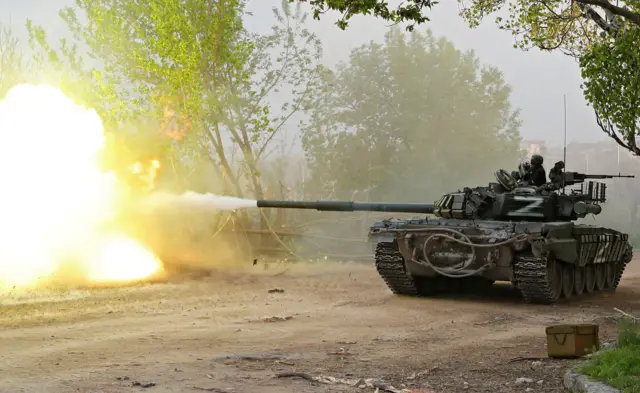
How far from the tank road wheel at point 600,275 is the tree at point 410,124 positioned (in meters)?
24.4

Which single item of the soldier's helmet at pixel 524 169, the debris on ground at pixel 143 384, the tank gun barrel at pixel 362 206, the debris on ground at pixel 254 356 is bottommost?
the debris on ground at pixel 143 384

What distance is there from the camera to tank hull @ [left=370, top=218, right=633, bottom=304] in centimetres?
1505

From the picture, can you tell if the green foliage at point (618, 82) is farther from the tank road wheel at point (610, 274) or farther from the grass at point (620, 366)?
the tank road wheel at point (610, 274)

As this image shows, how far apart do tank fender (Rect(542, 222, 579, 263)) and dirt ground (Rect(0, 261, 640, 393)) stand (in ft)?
3.07

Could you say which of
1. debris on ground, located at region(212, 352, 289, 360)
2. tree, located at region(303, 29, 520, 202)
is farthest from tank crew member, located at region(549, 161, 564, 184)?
tree, located at region(303, 29, 520, 202)

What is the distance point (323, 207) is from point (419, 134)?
2809 centimetres

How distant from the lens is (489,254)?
50.0ft

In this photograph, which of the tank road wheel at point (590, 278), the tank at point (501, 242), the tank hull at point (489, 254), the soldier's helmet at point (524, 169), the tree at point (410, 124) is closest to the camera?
the tank hull at point (489, 254)

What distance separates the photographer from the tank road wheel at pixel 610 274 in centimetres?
1934

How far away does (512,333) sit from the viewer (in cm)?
1219

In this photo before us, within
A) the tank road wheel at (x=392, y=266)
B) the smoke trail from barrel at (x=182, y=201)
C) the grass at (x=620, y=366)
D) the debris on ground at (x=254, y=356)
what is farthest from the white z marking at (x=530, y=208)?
the debris on ground at (x=254, y=356)

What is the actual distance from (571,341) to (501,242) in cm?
530

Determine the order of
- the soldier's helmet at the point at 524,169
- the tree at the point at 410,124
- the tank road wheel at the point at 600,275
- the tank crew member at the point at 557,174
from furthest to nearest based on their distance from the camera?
the tree at the point at 410,124 < the tank road wheel at the point at 600,275 < the soldier's helmet at the point at 524,169 < the tank crew member at the point at 557,174

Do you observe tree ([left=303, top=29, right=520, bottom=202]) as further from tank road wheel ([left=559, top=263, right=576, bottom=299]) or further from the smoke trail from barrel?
tank road wheel ([left=559, top=263, right=576, bottom=299])
